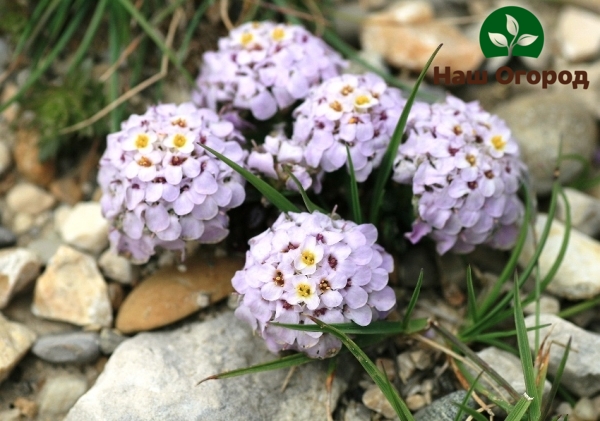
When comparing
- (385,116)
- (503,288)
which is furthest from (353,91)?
(503,288)

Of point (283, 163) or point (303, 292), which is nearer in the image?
point (303, 292)

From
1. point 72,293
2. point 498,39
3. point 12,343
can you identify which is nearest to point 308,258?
point 72,293

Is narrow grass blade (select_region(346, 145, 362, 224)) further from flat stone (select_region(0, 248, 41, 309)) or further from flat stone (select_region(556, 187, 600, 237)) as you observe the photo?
flat stone (select_region(0, 248, 41, 309))

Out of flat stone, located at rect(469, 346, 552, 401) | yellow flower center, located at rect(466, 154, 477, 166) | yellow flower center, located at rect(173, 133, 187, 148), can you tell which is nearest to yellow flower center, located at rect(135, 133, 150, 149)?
yellow flower center, located at rect(173, 133, 187, 148)

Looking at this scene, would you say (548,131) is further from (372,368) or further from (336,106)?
(372,368)

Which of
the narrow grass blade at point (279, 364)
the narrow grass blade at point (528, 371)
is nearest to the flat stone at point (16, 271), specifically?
the narrow grass blade at point (279, 364)

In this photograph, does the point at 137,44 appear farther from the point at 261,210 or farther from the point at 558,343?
the point at 558,343

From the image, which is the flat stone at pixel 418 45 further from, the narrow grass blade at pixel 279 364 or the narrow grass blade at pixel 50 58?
the narrow grass blade at pixel 279 364
